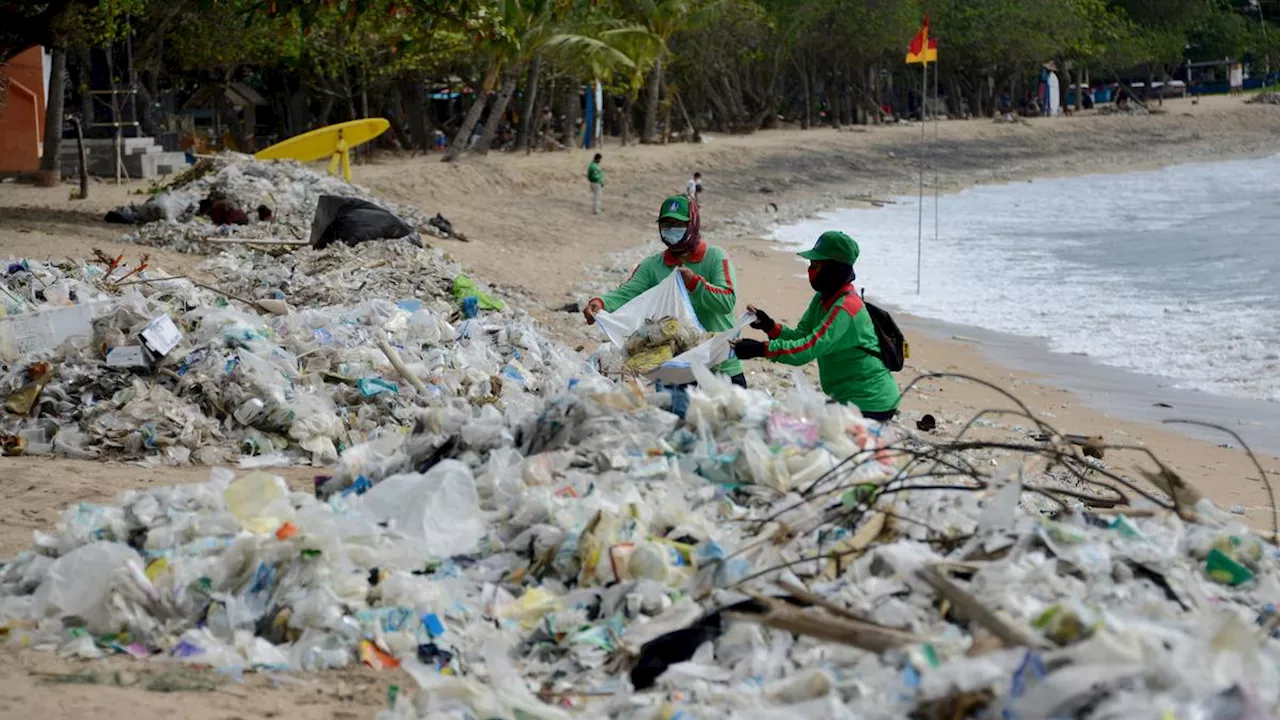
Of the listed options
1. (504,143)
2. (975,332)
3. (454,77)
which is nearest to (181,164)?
(454,77)

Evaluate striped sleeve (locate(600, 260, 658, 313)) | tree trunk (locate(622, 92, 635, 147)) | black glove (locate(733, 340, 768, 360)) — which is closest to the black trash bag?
striped sleeve (locate(600, 260, 658, 313))

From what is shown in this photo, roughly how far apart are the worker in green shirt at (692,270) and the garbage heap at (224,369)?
761 mm

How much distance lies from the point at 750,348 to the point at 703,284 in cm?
92

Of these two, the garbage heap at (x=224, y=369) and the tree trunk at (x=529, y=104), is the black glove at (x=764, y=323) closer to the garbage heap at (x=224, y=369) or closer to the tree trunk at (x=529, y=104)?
the garbage heap at (x=224, y=369)

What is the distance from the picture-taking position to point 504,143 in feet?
125

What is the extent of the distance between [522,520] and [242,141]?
30.1m

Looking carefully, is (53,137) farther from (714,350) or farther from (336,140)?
(714,350)

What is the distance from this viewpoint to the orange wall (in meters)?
21.9

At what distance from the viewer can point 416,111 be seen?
34.5 metres

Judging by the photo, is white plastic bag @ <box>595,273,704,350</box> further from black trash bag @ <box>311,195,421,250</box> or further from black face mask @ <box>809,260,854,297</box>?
black trash bag @ <box>311,195,421,250</box>

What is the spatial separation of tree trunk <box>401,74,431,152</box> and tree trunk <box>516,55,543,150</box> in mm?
2296

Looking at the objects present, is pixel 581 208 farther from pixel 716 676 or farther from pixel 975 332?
pixel 716 676

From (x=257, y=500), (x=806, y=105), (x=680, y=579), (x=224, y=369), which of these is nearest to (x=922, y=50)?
(x=224, y=369)

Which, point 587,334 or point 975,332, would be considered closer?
point 587,334
